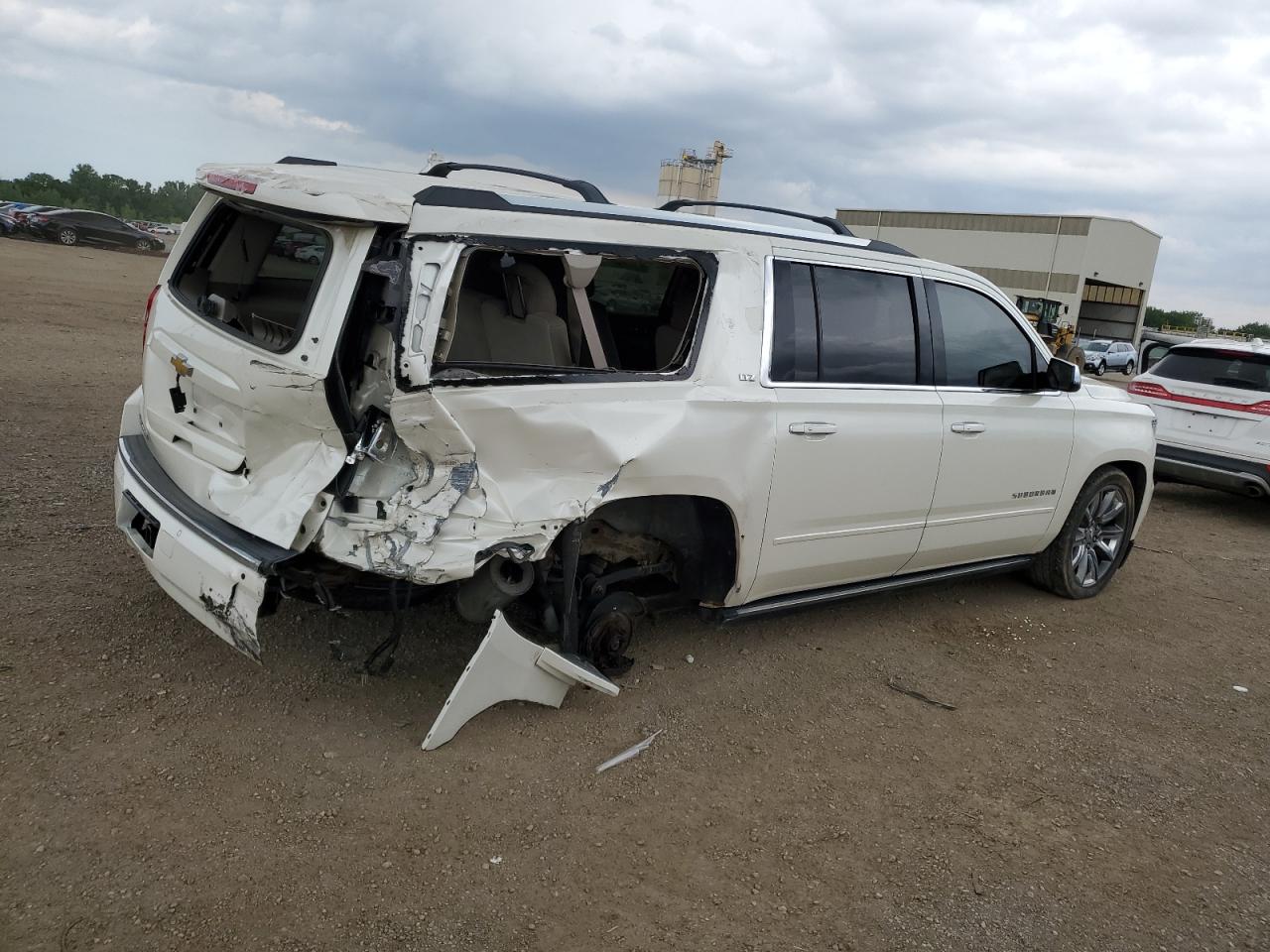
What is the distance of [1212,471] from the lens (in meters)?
8.43

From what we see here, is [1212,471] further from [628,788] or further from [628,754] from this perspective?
[628,788]

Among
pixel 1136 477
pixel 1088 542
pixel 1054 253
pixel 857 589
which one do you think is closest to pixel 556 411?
pixel 857 589

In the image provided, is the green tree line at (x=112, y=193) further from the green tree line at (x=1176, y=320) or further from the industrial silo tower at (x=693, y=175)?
the green tree line at (x=1176, y=320)

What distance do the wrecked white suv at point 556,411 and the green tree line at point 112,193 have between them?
67804mm

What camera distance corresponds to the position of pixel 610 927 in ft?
8.73

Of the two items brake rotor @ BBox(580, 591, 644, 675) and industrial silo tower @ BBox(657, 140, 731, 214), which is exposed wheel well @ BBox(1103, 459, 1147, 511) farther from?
industrial silo tower @ BBox(657, 140, 731, 214)

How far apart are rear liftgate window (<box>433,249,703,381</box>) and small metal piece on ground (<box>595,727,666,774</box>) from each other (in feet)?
4.60

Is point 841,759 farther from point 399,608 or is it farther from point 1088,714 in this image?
point 399,608

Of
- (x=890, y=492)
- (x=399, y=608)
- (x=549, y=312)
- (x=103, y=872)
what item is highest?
(x=549, y=312)

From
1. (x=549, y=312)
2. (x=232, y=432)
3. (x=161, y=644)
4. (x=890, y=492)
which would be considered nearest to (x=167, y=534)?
(x=232, y=432)

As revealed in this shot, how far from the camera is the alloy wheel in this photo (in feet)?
18.7

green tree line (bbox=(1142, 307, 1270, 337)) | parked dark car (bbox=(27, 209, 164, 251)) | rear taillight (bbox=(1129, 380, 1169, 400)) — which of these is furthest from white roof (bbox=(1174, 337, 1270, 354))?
green tree line (bbox=(1142, 307, 1270, 337))

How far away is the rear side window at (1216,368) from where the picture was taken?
27.6 ft

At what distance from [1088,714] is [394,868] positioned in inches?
123
